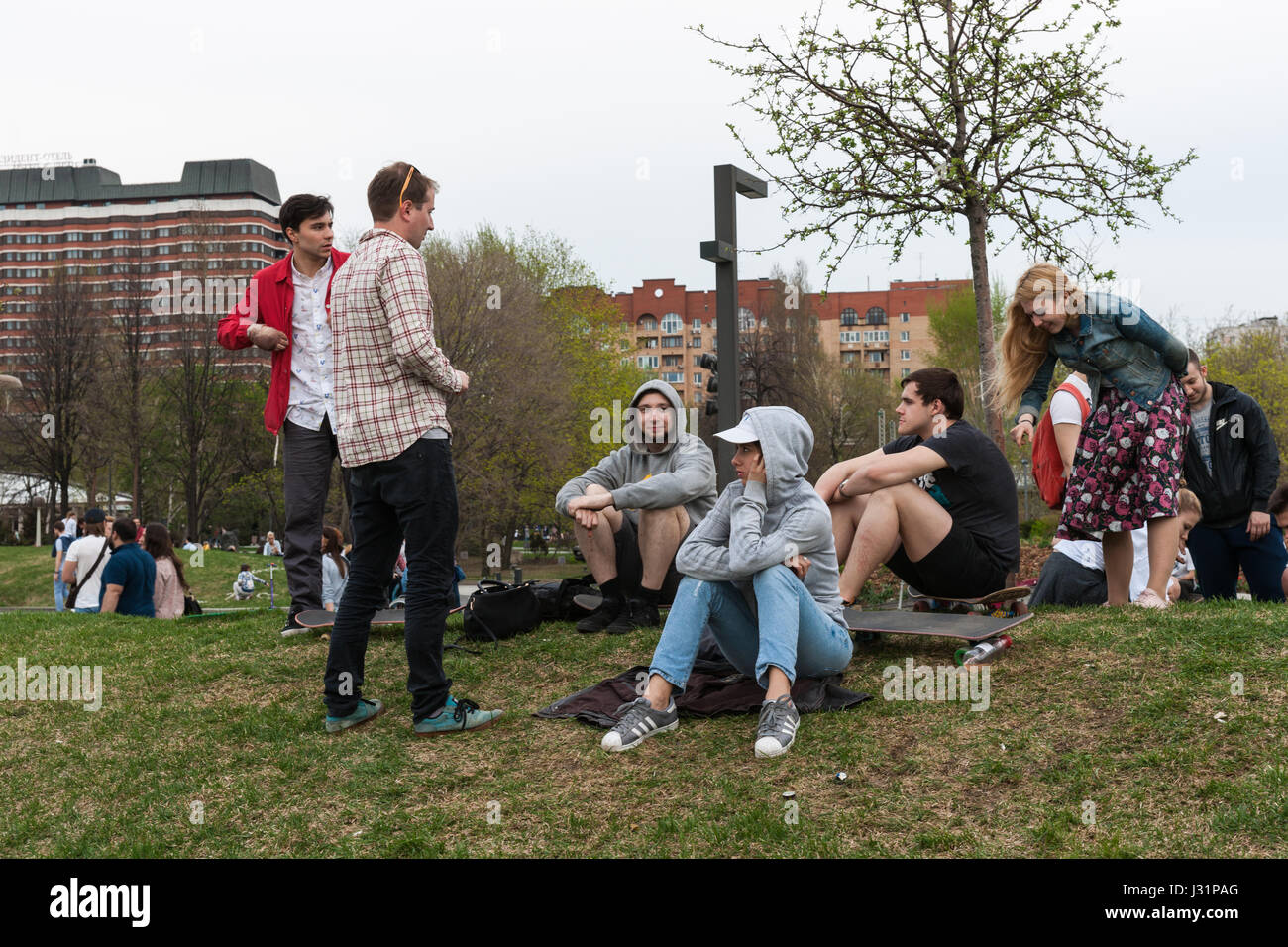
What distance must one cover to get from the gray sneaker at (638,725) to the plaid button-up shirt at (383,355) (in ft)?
4.79

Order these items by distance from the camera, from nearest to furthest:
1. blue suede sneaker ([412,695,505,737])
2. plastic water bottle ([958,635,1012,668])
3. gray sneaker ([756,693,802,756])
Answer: gray sneaker ([756,693,802,756]) < blue suede sneaker ([412,695,505,737]) < plastic water bottle ([958,635,1012,668])

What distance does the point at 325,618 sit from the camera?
256 inches

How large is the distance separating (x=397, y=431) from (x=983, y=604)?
10.5 ft

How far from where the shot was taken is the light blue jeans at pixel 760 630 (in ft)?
14.3

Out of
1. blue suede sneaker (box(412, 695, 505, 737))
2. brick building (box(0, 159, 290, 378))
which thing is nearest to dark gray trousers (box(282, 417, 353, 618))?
blue suede sneaker (box(412, 695, 505, 737))

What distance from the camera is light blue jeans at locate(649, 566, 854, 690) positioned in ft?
14.3

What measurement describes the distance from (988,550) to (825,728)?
1727 millimetres

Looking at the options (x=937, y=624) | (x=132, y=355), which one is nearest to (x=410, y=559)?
(x=937, y=624)

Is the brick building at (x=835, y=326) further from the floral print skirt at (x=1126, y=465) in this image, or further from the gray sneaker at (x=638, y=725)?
the gray sneaker at (x=638, y=725)

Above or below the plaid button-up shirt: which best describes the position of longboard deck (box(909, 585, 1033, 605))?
below

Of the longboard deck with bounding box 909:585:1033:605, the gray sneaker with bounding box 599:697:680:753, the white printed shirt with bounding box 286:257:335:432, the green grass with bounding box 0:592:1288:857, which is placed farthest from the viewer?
the white printed shirt with bounding box 286:257:335:432

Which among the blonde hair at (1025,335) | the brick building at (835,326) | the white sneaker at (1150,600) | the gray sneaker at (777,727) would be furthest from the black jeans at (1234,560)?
the brick building at (835,326)

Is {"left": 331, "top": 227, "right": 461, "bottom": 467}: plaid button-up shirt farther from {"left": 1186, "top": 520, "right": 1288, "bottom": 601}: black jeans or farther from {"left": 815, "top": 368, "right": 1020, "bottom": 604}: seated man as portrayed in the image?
{"left": 1186, "top": 520, "right": 1288, "bottom": 601}: black jeans

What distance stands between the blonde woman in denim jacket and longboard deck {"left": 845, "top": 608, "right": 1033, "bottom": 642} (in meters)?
1.01
